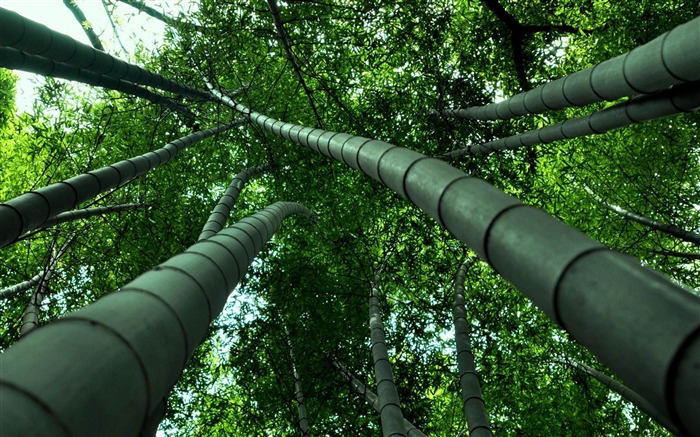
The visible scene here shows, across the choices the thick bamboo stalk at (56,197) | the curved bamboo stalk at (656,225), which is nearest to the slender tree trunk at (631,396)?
the curved bamboo stalk at (656,225)

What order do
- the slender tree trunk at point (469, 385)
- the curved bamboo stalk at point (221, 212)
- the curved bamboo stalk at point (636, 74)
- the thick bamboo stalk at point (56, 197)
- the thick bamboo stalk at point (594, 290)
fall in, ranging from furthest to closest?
1. the curved bamboo stalk at point (221, 212)
2. the slender tree trunk at point (469, 385)
3. the thick bamboo stalk at point (56, 197)
4. the curved bamboo stalk at point (636, 74)
5. the thick bamboo stalk at point (594, 290)

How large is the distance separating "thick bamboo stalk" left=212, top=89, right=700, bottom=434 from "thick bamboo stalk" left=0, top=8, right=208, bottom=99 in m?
3.16

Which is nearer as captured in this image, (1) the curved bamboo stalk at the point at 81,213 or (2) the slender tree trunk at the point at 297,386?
(1) the curved bamboo stalk at the point at 81,213

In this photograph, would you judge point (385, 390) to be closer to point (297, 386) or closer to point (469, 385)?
point (469, 385)

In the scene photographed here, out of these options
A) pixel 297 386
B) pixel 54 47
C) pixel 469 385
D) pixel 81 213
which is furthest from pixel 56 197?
pixel 297 386

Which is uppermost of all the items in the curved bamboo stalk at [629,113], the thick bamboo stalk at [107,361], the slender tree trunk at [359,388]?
the curved bamboo stalk at [629,113]

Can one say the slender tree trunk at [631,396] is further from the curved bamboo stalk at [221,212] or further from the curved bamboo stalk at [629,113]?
the curved bamboo stalk at [221,212]

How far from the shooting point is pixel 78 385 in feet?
2.94

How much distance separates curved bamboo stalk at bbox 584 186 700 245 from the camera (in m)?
4.72

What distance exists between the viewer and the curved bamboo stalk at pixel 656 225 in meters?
4.72

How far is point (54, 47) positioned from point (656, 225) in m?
6.68

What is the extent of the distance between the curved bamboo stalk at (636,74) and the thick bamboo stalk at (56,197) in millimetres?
3922

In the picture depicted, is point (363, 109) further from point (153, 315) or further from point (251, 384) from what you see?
point (153, 315)

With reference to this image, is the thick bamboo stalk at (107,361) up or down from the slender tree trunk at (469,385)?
down
